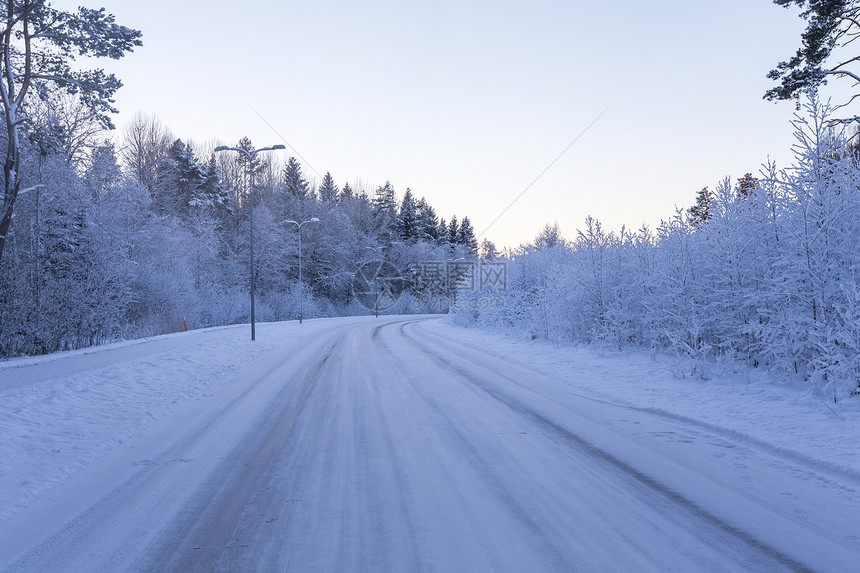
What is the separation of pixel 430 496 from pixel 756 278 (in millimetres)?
8947

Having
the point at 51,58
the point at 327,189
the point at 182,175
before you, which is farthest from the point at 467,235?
the point at 51,58

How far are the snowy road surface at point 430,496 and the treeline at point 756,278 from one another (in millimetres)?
3220

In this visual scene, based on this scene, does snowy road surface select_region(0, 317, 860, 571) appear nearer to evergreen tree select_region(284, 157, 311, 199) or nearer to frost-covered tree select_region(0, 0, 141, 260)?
frost-covered tree select_region(0, 0, 141, 260)

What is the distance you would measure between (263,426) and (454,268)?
47.0 metres

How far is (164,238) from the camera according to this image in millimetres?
32219

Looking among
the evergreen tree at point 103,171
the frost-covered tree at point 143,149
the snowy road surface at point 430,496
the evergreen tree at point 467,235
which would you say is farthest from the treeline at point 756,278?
the evergreen tree at point 467,235

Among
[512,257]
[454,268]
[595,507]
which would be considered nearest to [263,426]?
[595,507]

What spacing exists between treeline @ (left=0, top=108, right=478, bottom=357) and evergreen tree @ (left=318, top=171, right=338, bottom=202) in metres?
0.32

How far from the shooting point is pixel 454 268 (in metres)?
53.4

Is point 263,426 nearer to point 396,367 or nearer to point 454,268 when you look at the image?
point 396,367

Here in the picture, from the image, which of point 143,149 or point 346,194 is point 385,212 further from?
point 143,149

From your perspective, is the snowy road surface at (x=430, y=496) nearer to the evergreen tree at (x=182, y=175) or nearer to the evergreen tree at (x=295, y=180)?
the evergreen tree at (x=182, y=175)

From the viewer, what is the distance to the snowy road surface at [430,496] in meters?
3.33

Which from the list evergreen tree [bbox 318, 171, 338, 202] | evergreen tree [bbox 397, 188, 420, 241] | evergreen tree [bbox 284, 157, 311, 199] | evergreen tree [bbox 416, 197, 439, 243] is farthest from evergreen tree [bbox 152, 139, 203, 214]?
evergreen tree [bbox 416, 197, 439, 243]
